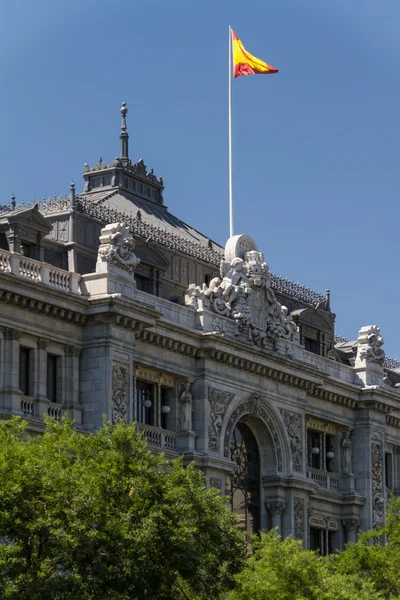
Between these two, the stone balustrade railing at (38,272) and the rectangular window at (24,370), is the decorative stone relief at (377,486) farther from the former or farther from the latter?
the rectangular window at (24,370)

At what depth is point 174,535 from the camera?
6494cm

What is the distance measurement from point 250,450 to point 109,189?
15235 mm

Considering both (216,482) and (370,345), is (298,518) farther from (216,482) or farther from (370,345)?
(370,345)

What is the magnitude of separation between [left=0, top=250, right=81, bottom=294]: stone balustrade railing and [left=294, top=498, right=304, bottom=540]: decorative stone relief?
19.2m

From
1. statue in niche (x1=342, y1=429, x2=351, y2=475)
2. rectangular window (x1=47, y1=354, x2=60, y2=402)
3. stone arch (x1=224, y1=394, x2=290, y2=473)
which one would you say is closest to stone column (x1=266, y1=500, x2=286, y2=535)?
stone arch (x1=224, y1=394, x2=290, y2=473)

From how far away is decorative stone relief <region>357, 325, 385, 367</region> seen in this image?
343 feet

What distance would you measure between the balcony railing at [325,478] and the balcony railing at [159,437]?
43.1 ft

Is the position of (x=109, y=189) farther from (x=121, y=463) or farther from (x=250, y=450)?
(x=121, y=463)

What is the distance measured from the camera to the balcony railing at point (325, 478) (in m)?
99.3

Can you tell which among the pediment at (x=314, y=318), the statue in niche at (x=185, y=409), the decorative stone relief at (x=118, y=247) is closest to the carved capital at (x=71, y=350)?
the decorative stone relief at (x=118, y=247)

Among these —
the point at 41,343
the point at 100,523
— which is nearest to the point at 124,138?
the point at 41,343

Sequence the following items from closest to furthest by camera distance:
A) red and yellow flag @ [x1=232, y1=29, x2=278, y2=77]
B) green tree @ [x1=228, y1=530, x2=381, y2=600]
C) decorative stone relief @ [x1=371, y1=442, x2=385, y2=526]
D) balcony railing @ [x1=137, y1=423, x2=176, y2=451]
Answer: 1. green tree @ [x1=228, y1=530, x2=381, y2=600]
2. balcony railing @ [x1=137, y1=423, x2=176, y2=451]
3. red and yellow flag @ [x1=232, y1=29, x2=278, y2=77]
4. decorative stone relief @ [x1=371, y1=442, x2=385, y2=526]

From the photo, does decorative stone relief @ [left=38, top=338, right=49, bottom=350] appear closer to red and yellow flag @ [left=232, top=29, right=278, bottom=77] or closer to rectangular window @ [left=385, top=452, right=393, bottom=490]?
red and yellow flag @ [left=232, top=29, right=278, bottom=77]

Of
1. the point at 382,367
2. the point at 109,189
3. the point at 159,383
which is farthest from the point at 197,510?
the point at 382,367
